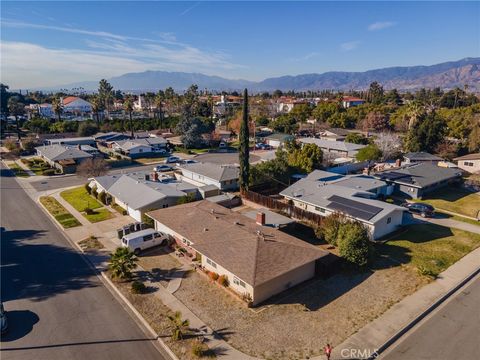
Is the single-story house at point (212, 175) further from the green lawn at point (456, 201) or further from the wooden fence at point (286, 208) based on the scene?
the green lawn at point (456, 201)

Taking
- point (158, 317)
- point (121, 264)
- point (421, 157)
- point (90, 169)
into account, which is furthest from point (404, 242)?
point (90, 169)

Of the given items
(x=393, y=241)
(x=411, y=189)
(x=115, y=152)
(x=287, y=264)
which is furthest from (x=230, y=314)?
(x=115, y=152)

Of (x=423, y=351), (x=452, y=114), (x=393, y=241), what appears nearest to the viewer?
(x=423, y=351)

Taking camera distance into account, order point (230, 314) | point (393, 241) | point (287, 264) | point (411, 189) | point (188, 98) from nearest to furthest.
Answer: point (230, 314) → point (287, 264) → point (393, 241) → point (411, 189) → point (188, 98)

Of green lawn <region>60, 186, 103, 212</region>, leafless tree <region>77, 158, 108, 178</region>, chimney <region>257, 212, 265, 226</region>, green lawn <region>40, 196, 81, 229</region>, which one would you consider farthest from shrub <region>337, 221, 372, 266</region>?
leafless tree <region>77, 158, 108, 178</region>

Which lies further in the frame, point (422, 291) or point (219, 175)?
point (219, 175)

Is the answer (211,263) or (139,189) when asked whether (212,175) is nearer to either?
(139,189)

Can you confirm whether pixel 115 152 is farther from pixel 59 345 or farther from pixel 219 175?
pixel 59 345

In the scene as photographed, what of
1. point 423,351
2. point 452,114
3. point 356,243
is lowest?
point 423,351
